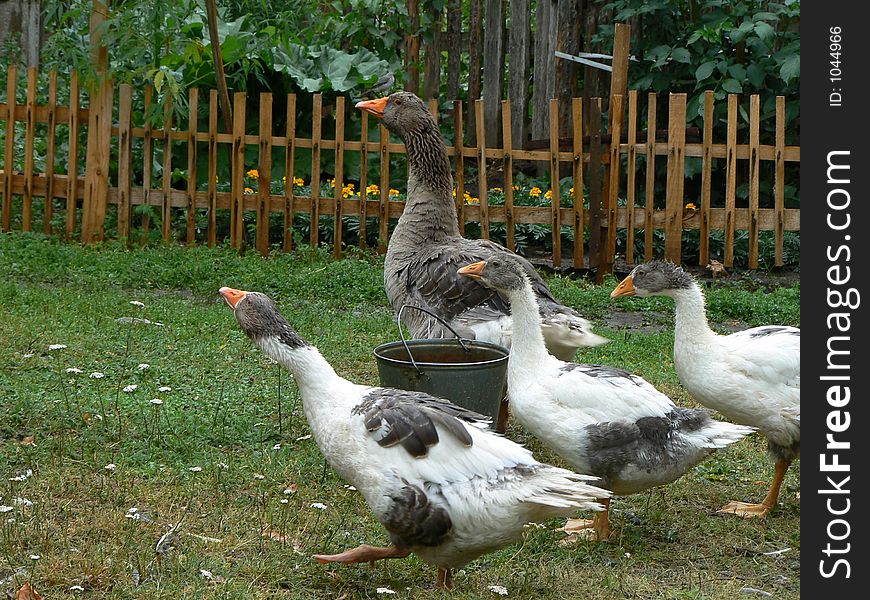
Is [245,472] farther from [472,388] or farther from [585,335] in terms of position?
[585,335]

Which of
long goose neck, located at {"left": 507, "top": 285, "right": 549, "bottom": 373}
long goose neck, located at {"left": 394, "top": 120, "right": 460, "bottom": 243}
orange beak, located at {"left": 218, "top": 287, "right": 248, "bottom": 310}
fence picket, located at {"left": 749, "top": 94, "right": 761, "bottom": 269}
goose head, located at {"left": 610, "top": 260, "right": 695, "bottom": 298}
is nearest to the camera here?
orange beak, located at {"left": 218, "top": 287, "right": 248, "bottom": 310}

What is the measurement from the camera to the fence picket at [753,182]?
10344 millimetres

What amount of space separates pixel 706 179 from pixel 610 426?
6.34 metres

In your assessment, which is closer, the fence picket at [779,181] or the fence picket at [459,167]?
the fence picket at [779,181]

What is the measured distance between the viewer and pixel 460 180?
35.0 feet

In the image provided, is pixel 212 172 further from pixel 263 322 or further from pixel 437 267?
pixel 263 322

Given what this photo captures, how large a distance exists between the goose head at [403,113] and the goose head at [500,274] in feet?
8.21

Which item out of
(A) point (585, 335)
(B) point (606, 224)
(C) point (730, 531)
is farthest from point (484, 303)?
(B) point (606, 224)

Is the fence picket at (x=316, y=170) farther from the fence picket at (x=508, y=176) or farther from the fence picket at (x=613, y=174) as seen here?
the fence picket at (x=613, y=174)

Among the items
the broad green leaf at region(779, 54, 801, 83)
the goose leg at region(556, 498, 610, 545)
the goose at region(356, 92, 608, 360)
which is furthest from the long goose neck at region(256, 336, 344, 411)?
the broad green leaf at region(779, 54, 801, 83)

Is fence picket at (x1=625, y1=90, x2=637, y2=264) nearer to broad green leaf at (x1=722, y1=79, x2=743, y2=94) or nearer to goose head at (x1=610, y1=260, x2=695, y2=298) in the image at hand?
broad green leaf at (x1=722, y1=79, x2=743, y2=94)

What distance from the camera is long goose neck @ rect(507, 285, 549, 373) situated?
491 cm

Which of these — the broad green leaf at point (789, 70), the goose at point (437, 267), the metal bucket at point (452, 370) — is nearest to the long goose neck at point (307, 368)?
the metal bucket at point (452, 370)

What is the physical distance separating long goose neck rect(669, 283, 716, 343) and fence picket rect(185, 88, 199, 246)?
6976 mm
